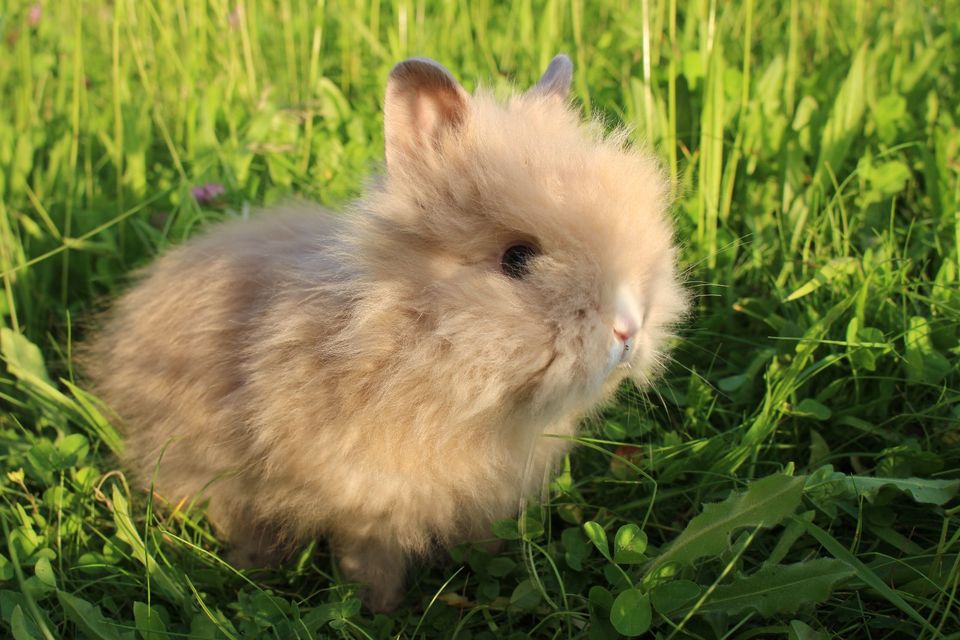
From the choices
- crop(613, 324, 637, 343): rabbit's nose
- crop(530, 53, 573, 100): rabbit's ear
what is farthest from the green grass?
crop(530, 53, 573, 100): rabbit's ear

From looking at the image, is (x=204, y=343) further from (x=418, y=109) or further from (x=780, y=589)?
(x=780, y=589)

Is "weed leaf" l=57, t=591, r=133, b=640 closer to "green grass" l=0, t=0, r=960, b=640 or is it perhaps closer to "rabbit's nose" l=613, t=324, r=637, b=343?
"green grass" l=0, t=0, r=960, b=640

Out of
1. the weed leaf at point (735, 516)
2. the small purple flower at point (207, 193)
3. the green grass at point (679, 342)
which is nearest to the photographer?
the weed leaf at point (735, 516)

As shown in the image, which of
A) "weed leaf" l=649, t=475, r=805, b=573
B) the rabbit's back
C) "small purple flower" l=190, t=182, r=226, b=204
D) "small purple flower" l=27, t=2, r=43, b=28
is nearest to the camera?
"weed leaf" l=649, t=475, r=805, b=573

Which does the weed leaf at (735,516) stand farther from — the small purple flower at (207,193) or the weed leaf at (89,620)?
the small purple flower at (207,193)

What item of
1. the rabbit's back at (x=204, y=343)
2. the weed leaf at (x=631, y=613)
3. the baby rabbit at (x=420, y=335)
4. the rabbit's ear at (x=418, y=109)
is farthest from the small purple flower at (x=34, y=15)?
the weed leaf at (x=631, y=613)

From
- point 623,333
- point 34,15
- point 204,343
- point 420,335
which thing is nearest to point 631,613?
point 623,333

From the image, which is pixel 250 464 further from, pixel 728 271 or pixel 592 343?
pixel 728 271
